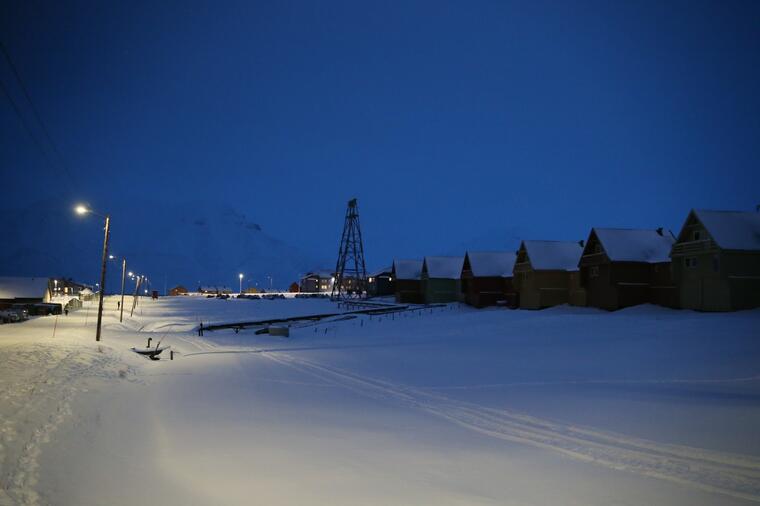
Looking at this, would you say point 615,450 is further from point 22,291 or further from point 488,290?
point 22,291

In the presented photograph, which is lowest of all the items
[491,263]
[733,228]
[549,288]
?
[549,288]

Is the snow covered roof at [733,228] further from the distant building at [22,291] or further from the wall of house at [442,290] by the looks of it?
the distant building at [22,291]

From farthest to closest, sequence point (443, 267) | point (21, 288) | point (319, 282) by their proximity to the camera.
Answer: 1. point (319, 282)
2. point (21, 288)
3. point (443, 267)

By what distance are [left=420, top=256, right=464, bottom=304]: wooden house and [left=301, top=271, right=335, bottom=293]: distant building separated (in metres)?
98.1

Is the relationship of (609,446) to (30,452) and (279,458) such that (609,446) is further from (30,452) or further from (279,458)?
(30,452)

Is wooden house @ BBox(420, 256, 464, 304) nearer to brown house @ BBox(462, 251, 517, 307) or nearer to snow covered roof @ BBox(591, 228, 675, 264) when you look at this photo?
brown house @ BBox(462, 251, 517, 307)

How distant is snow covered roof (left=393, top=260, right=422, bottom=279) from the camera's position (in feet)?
278

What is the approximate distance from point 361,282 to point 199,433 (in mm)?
100173

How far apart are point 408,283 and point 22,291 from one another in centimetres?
6396

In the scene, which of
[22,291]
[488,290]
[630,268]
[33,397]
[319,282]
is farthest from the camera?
[319,282]

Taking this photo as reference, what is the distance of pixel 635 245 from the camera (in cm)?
4456

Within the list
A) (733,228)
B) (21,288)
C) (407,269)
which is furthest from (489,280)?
(21,288)

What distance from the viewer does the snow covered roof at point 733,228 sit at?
3384cm

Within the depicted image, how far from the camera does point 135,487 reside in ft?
27.8
